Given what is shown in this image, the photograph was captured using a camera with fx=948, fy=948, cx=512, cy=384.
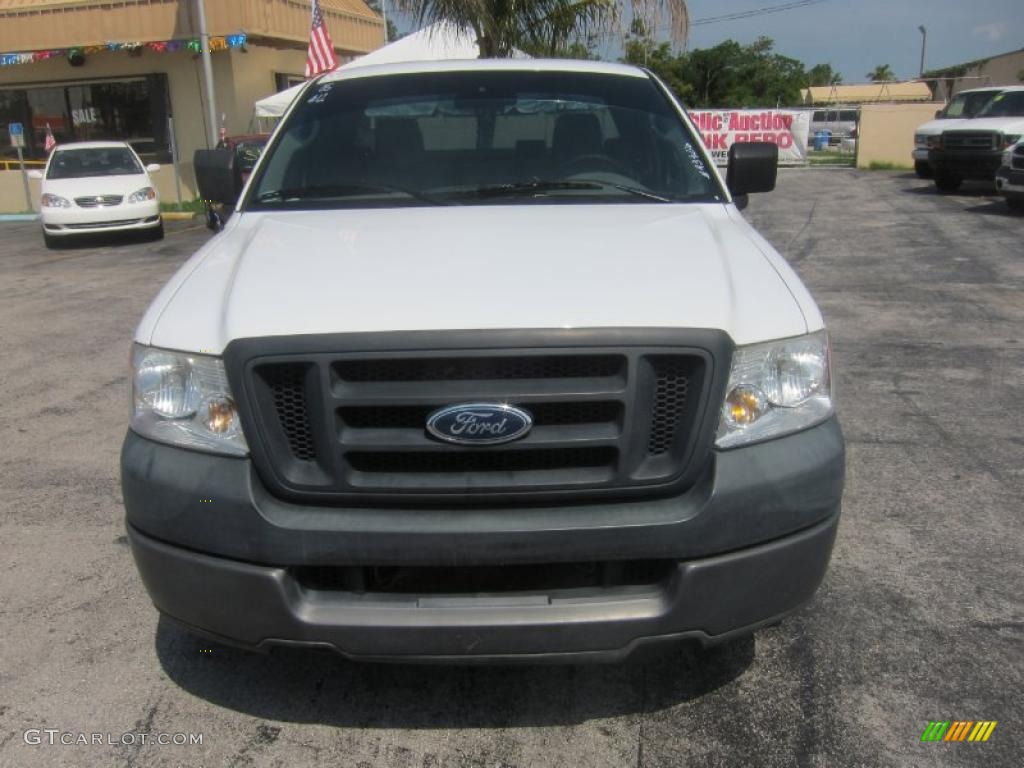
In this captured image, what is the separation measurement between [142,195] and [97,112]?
863cm

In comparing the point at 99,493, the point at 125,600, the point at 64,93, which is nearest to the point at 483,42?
the point at 99,493

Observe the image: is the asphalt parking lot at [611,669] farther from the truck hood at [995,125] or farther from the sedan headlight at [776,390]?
the truck hood at [995,125]

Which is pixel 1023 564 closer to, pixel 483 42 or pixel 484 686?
pixel 484 686

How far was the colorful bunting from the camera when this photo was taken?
19.7 metres

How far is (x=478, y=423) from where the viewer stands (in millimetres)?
2328

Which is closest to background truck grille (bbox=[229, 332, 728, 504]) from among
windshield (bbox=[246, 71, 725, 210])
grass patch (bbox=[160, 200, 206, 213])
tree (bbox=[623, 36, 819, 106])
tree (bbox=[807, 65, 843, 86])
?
windshield (bbox=[246, 71, 725, 210])

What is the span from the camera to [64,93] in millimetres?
22578

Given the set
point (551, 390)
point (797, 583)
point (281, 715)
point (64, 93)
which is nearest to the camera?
point (551, 390)

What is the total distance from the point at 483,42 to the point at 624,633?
1090 cm

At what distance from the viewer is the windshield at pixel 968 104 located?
60.4 ft

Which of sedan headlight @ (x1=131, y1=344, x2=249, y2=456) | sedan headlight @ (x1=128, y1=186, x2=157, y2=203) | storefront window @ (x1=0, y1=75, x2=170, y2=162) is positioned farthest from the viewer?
storefront window @ (x1=0, y1=75, x2=170, y2=162)

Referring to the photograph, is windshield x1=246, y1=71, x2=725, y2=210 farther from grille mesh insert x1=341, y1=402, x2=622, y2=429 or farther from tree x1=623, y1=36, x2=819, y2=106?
tree x1=623, y1=36, x2=819, y2=106

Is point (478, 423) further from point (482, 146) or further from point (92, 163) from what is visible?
point (92, 163)

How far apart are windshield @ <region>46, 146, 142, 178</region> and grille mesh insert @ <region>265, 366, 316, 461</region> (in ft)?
49.3
